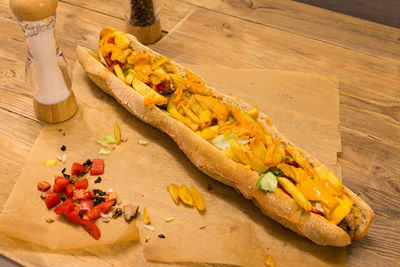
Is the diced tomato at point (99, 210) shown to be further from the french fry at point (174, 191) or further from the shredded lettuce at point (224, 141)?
the shredded lettuce at point (224, 141)

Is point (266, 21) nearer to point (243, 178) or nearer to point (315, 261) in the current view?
point (243, 178)

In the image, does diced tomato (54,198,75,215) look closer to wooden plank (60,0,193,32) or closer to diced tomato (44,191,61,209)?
diced tomato (44,191,61,209)

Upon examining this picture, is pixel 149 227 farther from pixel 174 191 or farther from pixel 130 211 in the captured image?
pixel 174 191

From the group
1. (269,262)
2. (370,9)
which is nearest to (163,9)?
(370,9)

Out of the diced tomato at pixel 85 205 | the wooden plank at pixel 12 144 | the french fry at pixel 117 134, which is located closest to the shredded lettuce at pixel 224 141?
the french fry at pixel 117 134

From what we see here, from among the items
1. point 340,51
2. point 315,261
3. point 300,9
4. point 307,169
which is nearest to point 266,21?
point 300,9

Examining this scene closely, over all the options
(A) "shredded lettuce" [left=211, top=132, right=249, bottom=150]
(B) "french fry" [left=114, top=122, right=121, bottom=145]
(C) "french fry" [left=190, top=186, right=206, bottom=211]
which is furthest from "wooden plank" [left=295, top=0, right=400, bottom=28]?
(C) "french fry" [left=190, top=186, right=206, bottom=211]
